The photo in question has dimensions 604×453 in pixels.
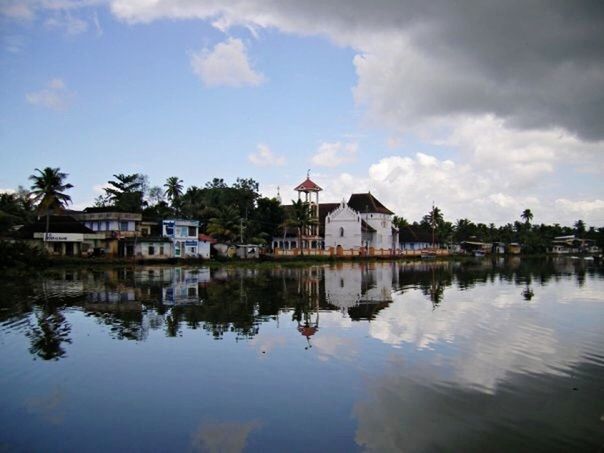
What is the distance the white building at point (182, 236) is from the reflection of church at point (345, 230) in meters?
19.5

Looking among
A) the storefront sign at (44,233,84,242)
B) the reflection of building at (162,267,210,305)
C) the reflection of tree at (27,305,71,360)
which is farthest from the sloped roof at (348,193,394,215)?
the reflection of tree at (27,305,71,360)

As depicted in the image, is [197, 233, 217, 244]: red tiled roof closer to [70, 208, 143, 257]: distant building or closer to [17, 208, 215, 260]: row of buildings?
[17, 208, 215, 260]: row of buildings

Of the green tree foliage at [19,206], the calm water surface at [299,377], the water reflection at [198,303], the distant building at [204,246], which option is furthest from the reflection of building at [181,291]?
the distant building at [204,246]

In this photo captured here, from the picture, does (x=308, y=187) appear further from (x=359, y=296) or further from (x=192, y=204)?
(x=359, y=296)

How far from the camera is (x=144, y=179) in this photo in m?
85.3

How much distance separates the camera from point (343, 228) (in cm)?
8444

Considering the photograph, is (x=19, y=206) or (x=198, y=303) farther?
(x=19, y=206)

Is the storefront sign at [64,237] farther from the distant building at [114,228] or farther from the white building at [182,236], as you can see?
the white building at [182,236]

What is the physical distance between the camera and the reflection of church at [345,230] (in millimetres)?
83062

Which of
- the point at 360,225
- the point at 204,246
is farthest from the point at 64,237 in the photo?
the point at 360,225

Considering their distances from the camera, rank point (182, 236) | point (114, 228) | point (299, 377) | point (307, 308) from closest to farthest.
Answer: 1. point (299, 377)
2. point (307, 308)
3. point (114, 228)
4. point (182, 236)

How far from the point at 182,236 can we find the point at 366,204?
37.6 m

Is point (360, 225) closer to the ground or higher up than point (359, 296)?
higher up

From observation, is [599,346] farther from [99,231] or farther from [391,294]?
[99,231]
